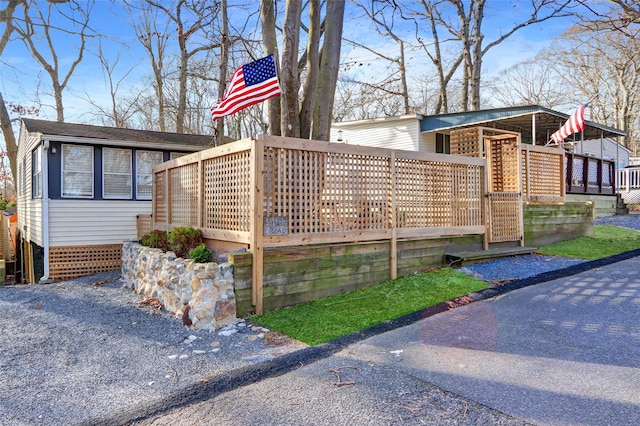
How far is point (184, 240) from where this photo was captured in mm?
5914

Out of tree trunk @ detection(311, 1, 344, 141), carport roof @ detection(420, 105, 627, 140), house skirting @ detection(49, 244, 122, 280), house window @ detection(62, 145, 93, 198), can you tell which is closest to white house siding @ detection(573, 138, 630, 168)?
carport roof @ detection(420, 105, 627, 140)

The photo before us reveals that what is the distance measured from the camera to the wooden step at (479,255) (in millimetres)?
6629

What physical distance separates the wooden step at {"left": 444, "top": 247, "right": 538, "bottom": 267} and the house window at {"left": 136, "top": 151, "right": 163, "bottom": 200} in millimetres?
7929

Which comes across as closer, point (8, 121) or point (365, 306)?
point (365, 306)

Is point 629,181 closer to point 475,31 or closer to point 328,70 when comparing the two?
point 475,31

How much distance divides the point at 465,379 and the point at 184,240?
422cm

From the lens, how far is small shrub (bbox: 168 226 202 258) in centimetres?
592

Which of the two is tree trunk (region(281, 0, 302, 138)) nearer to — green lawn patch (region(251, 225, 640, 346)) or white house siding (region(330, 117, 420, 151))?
green lawn patch (region(251, 225, 640, 346))

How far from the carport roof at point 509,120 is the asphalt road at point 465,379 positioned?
8.86 meters

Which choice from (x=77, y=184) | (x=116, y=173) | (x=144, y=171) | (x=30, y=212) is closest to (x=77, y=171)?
(x=77, y=184)

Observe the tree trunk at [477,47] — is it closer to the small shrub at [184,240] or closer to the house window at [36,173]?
the small shrub at [184,240]

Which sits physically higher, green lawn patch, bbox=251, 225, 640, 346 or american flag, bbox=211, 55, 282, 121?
american flag, bbox=211, 55, 282, 121

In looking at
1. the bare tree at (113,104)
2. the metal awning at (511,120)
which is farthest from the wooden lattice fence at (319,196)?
the bare tree at (113,104)

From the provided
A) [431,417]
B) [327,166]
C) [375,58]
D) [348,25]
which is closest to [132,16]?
[348,25]
